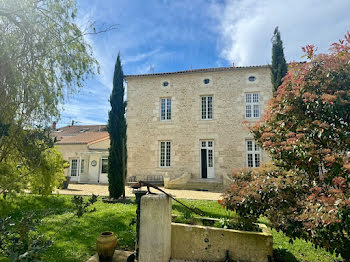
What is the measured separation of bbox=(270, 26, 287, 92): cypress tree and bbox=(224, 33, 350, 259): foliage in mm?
8826

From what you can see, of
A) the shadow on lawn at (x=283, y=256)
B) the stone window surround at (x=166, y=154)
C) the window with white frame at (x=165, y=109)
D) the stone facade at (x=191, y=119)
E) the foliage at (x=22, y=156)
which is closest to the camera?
the shadow on lawn at (x=283, y=256)

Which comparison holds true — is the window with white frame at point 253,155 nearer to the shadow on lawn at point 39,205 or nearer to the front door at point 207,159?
the front door at point 207,159

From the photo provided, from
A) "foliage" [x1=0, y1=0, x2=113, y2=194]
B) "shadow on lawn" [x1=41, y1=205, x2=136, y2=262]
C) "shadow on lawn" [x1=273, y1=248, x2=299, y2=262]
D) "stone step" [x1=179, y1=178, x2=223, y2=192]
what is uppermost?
"foliage" [x1=0, y1=0, x2=113, y2=194]

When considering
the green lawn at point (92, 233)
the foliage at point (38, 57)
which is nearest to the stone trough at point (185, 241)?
the green lawn at point (92, 233)

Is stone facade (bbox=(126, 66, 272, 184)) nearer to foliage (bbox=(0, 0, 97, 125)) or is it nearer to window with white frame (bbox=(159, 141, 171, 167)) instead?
window with white frame (bbox=(159, 141, 171, 167))

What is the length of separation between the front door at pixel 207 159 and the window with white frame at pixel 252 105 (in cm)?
322

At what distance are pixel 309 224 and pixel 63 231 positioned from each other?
17.6ft

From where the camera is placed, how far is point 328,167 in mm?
2789

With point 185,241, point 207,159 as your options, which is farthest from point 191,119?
point 185,241

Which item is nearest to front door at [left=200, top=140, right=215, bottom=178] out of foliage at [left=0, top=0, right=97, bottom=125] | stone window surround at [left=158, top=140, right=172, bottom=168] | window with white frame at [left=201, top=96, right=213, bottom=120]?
window with white frame at [left=201, top=96, right=213, bottom=120]

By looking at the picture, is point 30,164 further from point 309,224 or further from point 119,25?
point 309,224

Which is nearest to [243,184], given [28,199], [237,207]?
[237,207]

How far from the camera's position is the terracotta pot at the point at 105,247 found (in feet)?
12.0

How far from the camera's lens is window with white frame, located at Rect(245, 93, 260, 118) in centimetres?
1462
